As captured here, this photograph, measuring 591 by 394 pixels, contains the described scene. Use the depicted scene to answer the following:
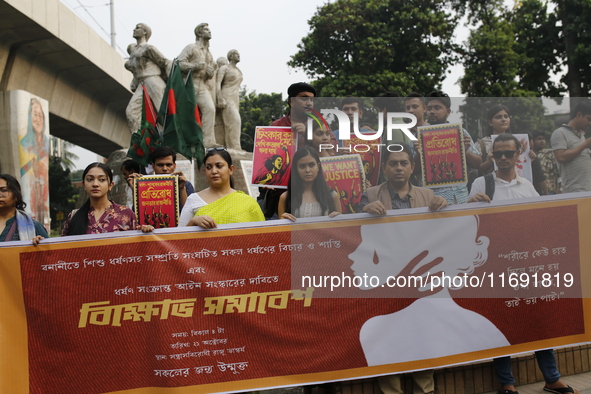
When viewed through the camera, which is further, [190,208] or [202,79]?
[202,79]

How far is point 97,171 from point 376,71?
24962mm

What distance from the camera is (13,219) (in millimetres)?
3838

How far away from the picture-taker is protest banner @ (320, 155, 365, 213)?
391 cm

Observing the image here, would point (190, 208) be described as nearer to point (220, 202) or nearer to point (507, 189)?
point (220, 202)

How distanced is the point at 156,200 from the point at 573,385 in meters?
3.22

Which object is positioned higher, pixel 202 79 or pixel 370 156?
pixel 202 79

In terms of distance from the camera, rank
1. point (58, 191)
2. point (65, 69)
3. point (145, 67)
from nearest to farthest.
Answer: point (145, 67)
point (65, 69)
point (58, 191)

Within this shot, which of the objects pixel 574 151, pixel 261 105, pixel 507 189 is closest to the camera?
pixel 507 189

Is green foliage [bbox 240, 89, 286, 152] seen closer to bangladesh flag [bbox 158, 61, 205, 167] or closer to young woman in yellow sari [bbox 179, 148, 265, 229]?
bangladesh flag [bbox 158, 61, 205, 167]

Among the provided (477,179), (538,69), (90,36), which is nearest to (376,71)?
(538,69)

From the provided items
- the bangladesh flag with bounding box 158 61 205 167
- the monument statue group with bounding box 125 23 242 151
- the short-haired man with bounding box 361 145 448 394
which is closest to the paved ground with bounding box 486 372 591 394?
the short-haired man with bounding box 361 145 448 394

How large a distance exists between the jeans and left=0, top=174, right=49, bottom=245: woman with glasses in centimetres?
318

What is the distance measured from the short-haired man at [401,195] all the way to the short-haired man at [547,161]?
122 cm

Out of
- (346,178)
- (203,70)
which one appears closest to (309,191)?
(346,178)
